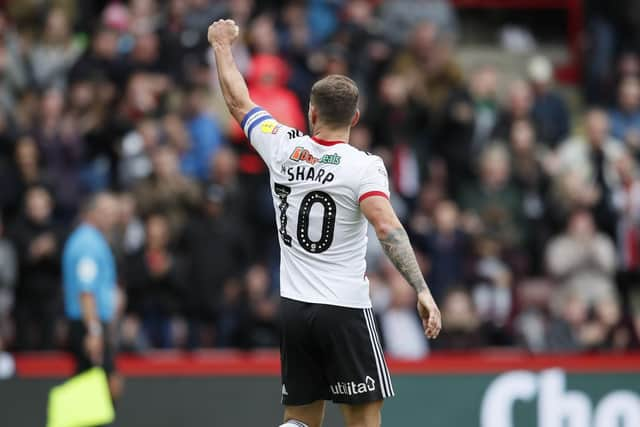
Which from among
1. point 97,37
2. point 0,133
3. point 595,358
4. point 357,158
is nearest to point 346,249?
point 357,158

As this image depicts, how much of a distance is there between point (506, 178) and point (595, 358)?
3415mm

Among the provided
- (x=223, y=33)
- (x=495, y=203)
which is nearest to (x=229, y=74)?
(x=223, y=33)

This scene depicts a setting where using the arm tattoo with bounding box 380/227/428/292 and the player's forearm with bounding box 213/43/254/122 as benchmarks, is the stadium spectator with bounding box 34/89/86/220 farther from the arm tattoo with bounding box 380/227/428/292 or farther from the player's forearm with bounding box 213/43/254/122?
the arm tattoo with bounding box 380/227/428/292

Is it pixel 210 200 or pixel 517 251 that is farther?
pixel 517 251

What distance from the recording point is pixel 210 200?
1316 cm

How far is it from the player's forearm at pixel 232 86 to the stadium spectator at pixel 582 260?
7050 mm

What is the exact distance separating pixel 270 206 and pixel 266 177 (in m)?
0.37

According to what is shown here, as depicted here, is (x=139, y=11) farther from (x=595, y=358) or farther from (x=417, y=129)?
(x=595, y=358)

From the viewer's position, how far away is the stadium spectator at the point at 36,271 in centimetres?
1257

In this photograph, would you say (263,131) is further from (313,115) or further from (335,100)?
(335,100)

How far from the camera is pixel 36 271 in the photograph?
1266 cm

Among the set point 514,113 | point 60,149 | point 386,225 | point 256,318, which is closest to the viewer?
point 386,225

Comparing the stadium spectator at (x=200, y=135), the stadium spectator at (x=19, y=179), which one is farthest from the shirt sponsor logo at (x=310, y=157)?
the stadium spectator at (x=200, y=135)

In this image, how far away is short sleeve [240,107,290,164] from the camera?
7.35 metres
